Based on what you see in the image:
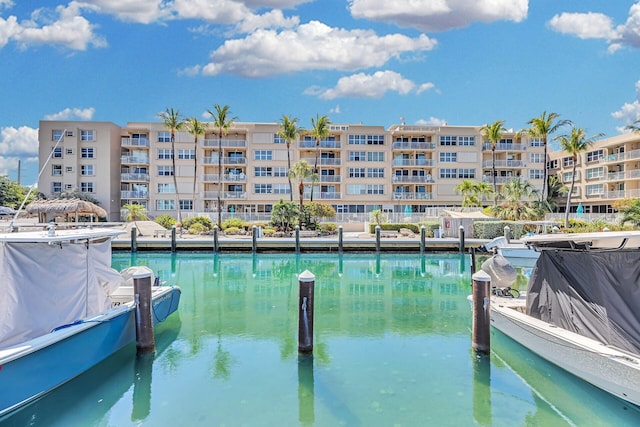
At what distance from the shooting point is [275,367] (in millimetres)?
10023

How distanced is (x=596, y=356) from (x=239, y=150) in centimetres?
5665

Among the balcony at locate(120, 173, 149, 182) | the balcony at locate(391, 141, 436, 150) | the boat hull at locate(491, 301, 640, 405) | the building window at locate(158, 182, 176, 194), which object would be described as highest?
the balcony at locate(391, 141, 436, 150)

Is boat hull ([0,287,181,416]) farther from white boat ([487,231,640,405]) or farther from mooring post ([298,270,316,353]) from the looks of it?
white boat ([487,231,640,405])

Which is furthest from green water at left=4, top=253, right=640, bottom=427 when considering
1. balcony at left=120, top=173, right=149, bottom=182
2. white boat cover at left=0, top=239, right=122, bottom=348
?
balcony at left=120, top=173, right=149, bottom=182

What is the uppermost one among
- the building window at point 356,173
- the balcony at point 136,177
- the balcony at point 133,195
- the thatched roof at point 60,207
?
the building window at point 356,173

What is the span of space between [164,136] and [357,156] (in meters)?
24.7

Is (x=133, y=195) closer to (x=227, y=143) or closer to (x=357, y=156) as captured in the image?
(x=227, y=143)

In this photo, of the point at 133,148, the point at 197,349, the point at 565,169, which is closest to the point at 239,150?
the point at 133,148

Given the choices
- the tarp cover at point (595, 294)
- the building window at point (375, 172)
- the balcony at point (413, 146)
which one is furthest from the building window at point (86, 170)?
the tarp cover at point (595, 294)

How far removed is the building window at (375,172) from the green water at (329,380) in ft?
153

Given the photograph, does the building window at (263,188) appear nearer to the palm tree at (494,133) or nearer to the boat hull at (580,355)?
the palm tree at (494,133)

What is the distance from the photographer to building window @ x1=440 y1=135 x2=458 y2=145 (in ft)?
207

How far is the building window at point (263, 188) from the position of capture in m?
61.2

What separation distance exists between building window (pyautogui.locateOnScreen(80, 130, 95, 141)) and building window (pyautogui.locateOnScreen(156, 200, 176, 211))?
11.8 m
